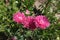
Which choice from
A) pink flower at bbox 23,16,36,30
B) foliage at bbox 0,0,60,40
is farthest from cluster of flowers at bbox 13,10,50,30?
foliage at bbox 0,0,60,40

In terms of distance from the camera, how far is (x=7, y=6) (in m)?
2.97

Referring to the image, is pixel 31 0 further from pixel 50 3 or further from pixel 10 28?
pixel 10 28

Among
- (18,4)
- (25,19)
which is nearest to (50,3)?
(18,4)

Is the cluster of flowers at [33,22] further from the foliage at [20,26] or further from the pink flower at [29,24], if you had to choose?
the foliage at [20,26]

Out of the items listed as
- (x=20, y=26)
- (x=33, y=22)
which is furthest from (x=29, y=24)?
(x=20, y=26)

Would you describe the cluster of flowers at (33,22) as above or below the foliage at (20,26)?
above

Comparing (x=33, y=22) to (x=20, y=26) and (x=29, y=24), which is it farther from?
(x=20, y=26)

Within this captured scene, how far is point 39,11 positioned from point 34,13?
0.07m

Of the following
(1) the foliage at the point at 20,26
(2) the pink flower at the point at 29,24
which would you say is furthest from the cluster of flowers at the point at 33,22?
(1) the foliage at the point at 20,26

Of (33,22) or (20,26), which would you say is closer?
(33,22)

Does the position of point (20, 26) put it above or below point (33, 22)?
below

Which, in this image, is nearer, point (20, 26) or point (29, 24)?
point (29, 24)

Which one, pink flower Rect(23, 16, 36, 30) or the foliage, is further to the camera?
the foliage

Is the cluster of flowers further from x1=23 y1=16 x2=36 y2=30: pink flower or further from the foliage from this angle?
the foliage
